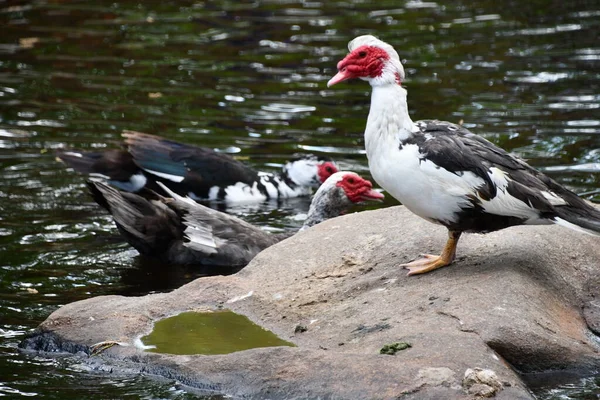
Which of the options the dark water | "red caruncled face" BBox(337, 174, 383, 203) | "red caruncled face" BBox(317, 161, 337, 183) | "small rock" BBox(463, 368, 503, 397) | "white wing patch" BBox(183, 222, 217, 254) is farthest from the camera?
"red caruncled face" BBox(317, 161, 337, 183)

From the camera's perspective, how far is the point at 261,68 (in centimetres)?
1321

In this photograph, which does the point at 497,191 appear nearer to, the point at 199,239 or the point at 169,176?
the point at 199,239

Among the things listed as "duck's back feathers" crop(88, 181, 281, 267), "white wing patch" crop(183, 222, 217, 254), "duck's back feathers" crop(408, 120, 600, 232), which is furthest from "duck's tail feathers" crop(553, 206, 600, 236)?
"white wing patch" crop(183, 222, 217, 254)

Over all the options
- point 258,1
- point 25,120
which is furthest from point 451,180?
point 258,1

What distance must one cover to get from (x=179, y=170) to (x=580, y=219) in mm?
4838

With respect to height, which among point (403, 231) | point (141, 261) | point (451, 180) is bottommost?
point (141, 261)

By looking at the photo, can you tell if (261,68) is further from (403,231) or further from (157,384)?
(157,384)

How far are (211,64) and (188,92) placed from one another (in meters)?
1.33

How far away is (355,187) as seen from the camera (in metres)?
8.65

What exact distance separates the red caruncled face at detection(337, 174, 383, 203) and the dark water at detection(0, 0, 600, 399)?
697 mm

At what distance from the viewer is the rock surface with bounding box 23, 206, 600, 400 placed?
474 centimetres

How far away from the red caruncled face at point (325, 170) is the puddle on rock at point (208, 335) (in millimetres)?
4018

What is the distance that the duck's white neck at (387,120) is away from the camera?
560cm

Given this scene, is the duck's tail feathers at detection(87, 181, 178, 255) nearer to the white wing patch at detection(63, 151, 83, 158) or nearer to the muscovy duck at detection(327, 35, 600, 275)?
the white wing patch at detection(63, 151, 83, 158)
